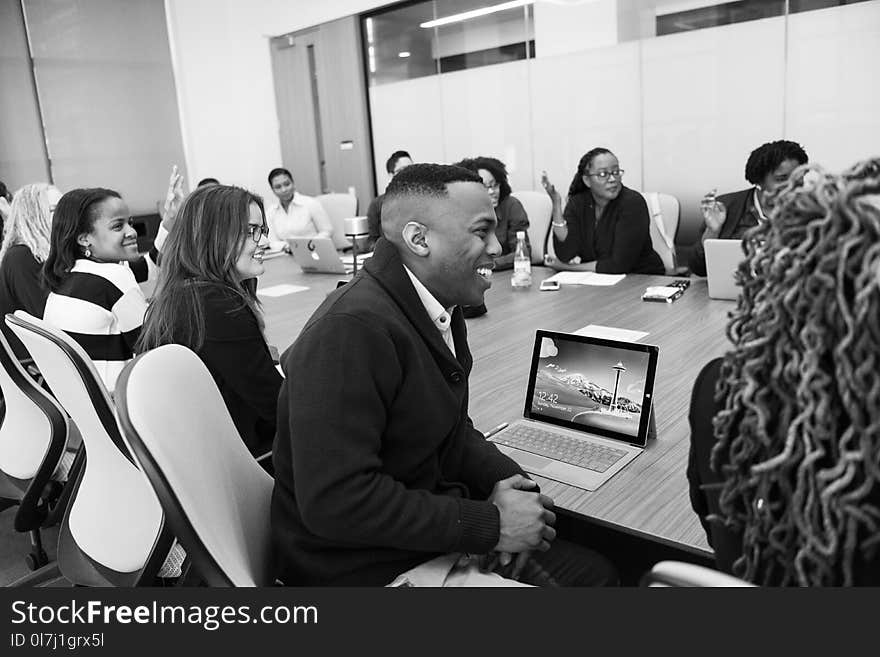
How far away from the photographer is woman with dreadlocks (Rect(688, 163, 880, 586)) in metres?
0.74

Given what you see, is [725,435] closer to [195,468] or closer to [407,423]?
[407,423]

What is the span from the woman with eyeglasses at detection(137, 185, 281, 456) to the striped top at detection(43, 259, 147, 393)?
52cm

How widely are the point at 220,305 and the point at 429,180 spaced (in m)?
0.73

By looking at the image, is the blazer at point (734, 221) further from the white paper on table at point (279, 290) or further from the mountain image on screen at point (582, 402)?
the white paper on table at point (279, 290)

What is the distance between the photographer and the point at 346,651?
1051 mm

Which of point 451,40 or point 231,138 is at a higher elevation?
point 451,40

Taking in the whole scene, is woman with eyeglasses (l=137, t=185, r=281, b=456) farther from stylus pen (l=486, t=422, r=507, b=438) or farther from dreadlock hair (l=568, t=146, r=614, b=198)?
dreadlock hair (l=568, t=146, r=614, b=198)

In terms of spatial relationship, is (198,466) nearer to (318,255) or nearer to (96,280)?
(96,280)

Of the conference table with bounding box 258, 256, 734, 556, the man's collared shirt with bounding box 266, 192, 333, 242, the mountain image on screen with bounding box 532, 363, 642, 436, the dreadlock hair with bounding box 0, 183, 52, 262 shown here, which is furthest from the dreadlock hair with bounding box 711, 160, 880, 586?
the man's collared shirt with bounding box 266, 192, 333, 242

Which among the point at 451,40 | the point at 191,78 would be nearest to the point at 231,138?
the point at 191,78

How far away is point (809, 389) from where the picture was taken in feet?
2.51

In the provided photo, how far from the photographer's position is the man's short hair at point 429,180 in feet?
5.17

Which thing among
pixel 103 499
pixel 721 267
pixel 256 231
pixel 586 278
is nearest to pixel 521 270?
pixel 586 278

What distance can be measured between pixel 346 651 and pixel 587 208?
349 cm
